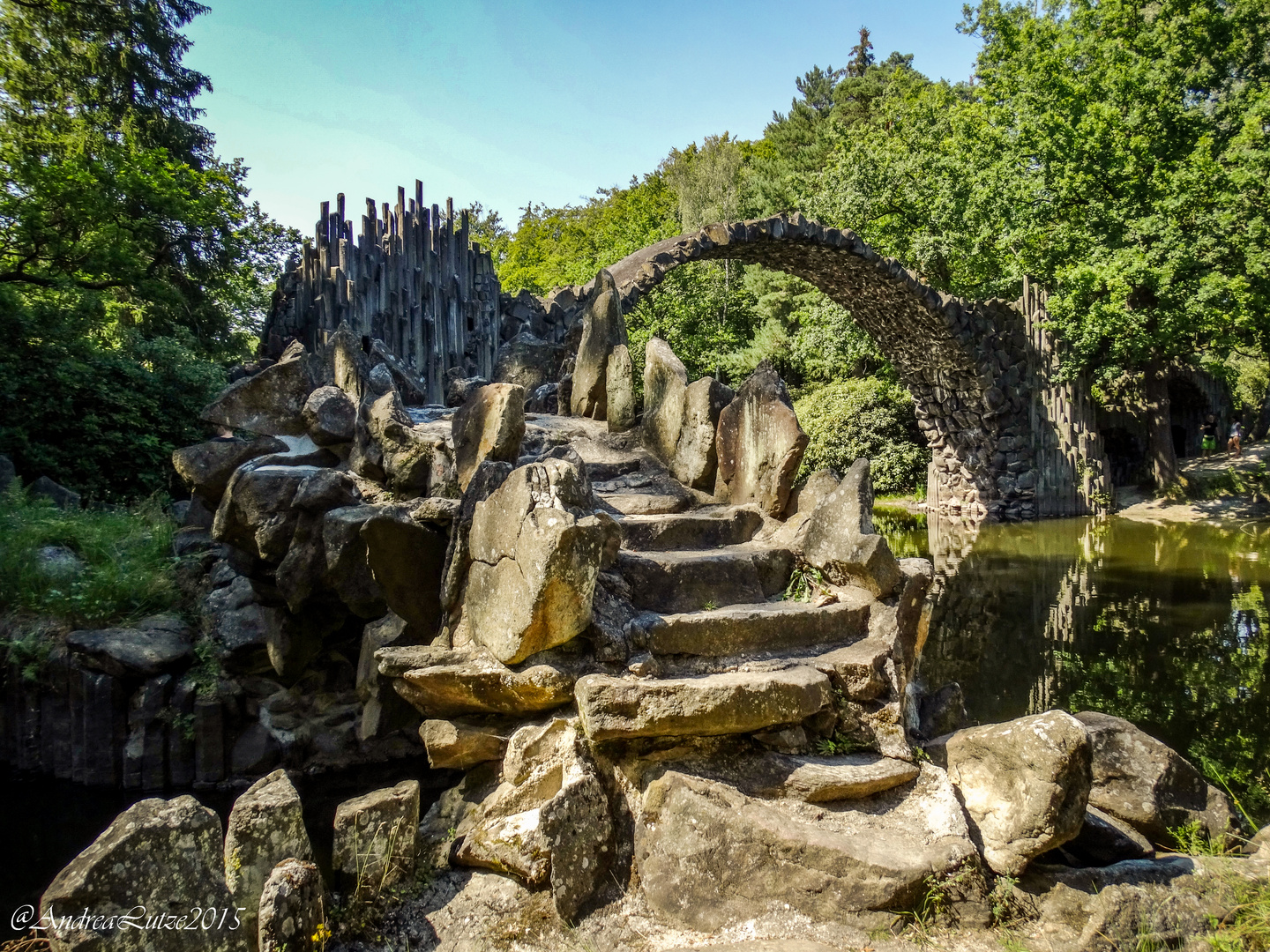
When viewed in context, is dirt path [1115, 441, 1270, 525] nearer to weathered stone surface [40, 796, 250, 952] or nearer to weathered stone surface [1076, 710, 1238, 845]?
weathered stone surface [1076, 710, 1238, 845]

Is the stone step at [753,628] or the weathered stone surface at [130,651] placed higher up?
the stone step at [753,628]

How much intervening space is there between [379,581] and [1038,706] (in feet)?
13.6

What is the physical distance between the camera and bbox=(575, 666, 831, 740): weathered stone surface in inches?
112

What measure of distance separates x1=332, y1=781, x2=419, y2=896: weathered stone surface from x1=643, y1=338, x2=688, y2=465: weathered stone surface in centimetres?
262

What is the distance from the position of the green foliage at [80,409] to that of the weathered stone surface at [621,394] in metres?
7.99

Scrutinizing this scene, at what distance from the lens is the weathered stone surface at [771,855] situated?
2520mm

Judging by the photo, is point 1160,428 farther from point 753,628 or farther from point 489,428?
point 489,428

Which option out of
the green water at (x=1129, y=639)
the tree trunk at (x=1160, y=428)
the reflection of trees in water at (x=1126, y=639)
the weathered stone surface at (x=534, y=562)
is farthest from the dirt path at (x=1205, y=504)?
the weathered stone surface at (x=534, y=562)

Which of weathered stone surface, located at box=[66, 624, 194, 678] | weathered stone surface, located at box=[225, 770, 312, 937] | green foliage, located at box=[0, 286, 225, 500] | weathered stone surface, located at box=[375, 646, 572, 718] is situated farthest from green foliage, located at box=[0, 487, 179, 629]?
green foliage, located at box=[0, 286, 225, 500]

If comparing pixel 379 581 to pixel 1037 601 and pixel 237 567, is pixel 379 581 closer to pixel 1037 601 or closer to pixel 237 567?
pixel 237 567

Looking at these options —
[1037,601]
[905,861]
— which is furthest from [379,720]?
[1037,601]

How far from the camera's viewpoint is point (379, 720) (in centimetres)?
425

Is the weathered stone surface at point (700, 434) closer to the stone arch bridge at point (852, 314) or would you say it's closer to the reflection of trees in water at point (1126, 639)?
the reflection of trees in water at point (1126, 639)

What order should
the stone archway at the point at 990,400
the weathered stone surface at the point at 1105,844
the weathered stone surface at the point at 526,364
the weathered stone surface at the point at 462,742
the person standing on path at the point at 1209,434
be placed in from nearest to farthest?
the weathered stone surface at the point at 1105,844
the weathered stone surface at the point at 462,742
the weathered stone surface at the point at 526,364
the stone archway at the point at 990,400
the person standing on path at the point at 1209,434
